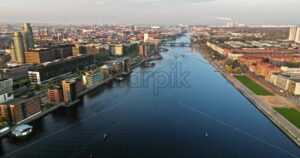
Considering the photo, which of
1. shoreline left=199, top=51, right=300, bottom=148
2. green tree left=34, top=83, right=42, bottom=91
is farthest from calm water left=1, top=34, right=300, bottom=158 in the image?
green tree left=34, top=83, right=42, bottom=91

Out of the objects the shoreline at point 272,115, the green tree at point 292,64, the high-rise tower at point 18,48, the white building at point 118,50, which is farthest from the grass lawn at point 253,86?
the high-rise tower at point 18,48

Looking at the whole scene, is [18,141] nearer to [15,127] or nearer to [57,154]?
[15,127]

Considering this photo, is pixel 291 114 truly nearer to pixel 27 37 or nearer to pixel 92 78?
pixel 92 78

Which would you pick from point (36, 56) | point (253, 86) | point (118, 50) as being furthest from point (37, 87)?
point (118, 50)

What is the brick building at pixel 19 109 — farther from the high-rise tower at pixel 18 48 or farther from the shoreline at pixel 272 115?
the high-rise tower at pixel 18 48

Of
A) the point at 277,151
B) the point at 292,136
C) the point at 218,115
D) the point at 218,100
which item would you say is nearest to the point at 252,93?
the point at 218,100

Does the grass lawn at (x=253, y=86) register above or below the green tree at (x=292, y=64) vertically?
below

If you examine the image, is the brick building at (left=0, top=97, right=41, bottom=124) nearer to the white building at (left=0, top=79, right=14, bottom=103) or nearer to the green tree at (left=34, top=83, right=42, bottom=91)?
the white building at (left=0, top=79, right=14, bottom=103)
